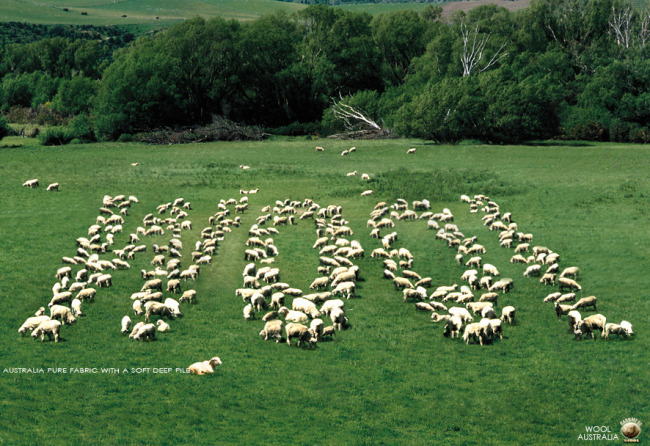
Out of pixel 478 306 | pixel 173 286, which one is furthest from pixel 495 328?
pixel 173 286

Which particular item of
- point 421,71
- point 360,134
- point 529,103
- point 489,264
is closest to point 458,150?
point 529,103

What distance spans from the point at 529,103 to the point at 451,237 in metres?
34.9

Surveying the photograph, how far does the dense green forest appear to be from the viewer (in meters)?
71.4

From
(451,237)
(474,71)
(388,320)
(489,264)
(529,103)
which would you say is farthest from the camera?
(474,71)

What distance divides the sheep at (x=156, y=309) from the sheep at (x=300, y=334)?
4.88 m

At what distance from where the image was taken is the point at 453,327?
1003 inches

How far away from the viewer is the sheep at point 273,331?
24828mm

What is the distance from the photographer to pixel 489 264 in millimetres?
33125

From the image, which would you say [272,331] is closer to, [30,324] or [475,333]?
[475,333]

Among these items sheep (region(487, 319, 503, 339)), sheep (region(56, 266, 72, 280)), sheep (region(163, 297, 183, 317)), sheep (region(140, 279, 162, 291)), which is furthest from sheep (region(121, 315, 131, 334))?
sheep (region(487, 319, 503, 339))

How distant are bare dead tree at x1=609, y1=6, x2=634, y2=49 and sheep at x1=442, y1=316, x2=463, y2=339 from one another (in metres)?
81.4

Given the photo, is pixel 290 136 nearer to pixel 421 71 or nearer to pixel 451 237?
pixel 421 71

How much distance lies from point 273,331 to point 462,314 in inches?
253

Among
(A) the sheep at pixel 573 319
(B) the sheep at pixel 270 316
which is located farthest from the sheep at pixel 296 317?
(A) the sheep at pixel 573 319
